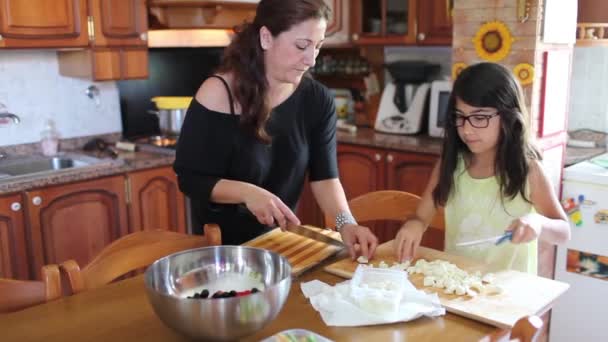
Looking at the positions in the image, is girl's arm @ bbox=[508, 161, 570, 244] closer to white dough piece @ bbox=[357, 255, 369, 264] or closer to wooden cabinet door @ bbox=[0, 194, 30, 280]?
white dough piece @ bbox=[357, 255, 369, 264]

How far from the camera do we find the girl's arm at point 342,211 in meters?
1.39

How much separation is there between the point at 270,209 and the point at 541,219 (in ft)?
2.08

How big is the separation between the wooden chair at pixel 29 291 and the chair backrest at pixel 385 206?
853 millimetres

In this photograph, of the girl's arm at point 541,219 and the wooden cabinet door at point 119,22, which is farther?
the wooden cabinet door at point 119,22

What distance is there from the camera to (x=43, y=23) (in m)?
2.53

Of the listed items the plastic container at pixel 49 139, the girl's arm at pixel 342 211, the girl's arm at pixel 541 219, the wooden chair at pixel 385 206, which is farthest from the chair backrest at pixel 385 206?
the plastic container at pixel 49 139

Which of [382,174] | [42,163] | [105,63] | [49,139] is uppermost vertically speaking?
[105,63]

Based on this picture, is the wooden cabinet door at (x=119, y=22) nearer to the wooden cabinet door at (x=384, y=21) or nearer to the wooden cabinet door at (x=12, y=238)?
the wooden cabinet door at (x=12, y=238)

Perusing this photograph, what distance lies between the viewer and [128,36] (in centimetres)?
281

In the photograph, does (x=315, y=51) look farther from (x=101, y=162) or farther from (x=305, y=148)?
(x=101, y=162)

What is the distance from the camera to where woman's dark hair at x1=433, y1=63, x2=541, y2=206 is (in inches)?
Result: 59.5

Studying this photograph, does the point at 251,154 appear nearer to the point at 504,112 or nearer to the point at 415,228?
the point at 415,228

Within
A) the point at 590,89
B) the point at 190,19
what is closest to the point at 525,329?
the point at 590,89

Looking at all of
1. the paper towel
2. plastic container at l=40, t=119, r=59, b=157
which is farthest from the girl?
plastic container at l=40, t=119, r=59, b=157
